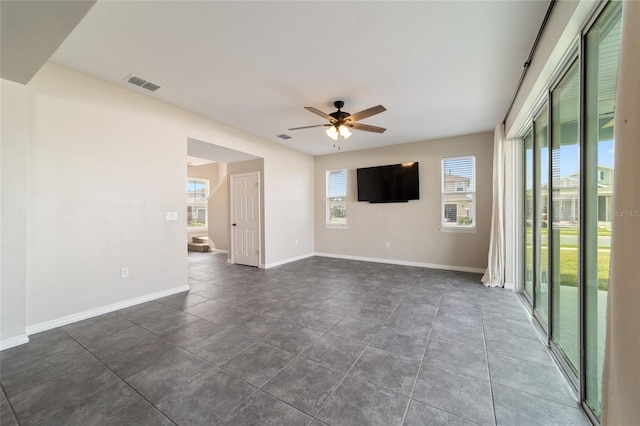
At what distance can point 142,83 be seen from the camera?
123 inches

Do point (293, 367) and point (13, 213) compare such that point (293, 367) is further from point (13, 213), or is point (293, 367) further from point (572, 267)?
point (13, 213)

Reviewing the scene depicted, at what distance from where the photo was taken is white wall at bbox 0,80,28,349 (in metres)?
2.33

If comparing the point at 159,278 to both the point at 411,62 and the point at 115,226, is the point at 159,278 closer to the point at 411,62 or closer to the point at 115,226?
the point at 115,226

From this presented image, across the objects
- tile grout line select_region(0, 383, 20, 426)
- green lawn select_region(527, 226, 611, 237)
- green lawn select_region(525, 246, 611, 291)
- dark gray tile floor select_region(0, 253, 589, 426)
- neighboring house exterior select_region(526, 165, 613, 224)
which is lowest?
tile grout line select_region(0, 383, 20, 426)

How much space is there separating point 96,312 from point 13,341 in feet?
2.31

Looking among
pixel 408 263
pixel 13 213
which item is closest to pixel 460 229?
pixel 408 263

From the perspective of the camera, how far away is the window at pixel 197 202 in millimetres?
8977

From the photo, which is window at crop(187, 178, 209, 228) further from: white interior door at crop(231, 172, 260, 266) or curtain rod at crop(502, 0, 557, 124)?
curtain rod at crop(502, 0, 557, 124)

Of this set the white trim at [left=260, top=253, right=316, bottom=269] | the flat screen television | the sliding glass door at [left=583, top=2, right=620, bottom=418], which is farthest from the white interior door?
the sliding glass door at [left=583, top=2, right=620, bottom=418]

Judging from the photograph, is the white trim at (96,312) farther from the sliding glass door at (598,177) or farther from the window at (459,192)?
the window at (459,192)

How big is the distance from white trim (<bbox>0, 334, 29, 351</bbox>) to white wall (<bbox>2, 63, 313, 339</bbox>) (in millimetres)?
150

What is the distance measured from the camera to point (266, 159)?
5559 millimetres

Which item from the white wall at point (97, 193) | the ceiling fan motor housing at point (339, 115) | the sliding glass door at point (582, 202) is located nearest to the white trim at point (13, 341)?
the white wall at point (97, 193)

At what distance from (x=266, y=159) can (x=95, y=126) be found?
2.96 meters
